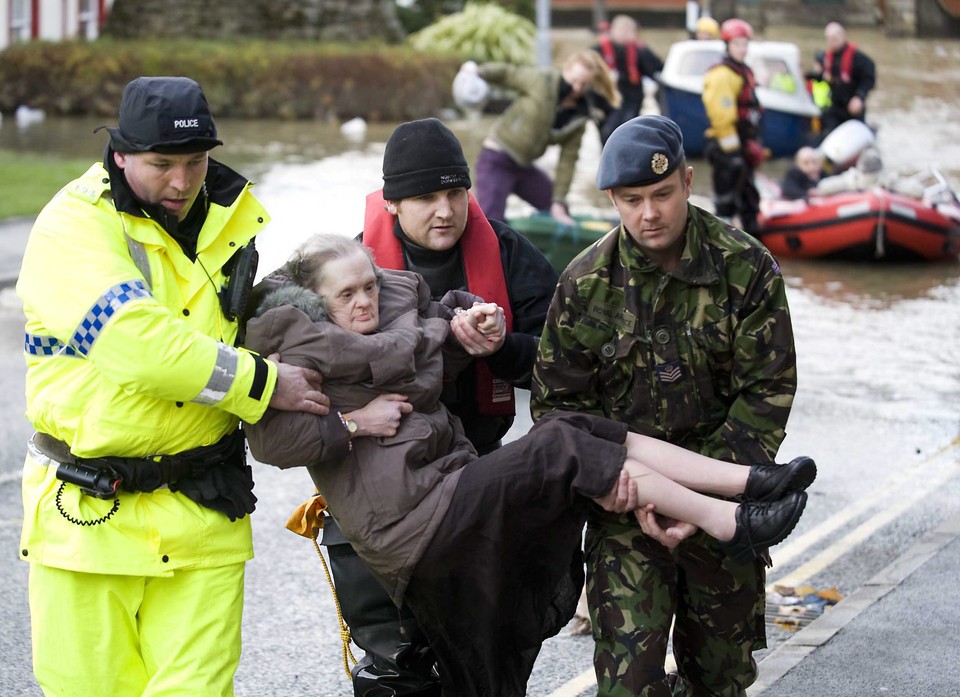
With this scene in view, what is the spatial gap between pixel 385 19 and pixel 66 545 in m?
28.2

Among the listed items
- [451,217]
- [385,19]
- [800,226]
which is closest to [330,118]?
[385,19]

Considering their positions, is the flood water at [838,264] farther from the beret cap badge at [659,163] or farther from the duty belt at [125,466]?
the duty belt at [125,466]

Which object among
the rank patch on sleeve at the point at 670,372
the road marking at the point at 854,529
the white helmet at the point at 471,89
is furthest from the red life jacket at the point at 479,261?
the white helmet at the point at 471,89

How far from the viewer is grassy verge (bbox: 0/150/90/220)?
53.6 feet

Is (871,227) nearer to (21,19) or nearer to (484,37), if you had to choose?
(484,37)

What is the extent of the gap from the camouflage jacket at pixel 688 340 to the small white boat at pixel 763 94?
17.0 m

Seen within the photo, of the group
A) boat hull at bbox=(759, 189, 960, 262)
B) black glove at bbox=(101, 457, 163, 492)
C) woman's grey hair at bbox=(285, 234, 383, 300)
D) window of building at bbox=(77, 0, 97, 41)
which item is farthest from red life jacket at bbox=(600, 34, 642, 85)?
black glove at bbox=(101, 457, 163, 492)

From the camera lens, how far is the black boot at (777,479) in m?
4.27

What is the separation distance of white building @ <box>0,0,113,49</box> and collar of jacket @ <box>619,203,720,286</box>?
24.4m

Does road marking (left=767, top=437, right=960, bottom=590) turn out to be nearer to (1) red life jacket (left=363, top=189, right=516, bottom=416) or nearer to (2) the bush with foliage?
(1) red life jacket (left=363, top=189, right=516, bottom=416)

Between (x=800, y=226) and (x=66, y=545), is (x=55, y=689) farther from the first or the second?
(x=800, y=226)

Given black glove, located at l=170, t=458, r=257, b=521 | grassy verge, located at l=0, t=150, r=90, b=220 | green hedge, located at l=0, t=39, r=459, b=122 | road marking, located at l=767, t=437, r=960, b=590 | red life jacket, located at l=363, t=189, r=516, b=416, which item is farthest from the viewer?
green hedge, located at l=0, t=39, r=459, b=122

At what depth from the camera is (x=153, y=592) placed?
4234 millimetres

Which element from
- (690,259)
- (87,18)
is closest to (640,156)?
(690,259)
